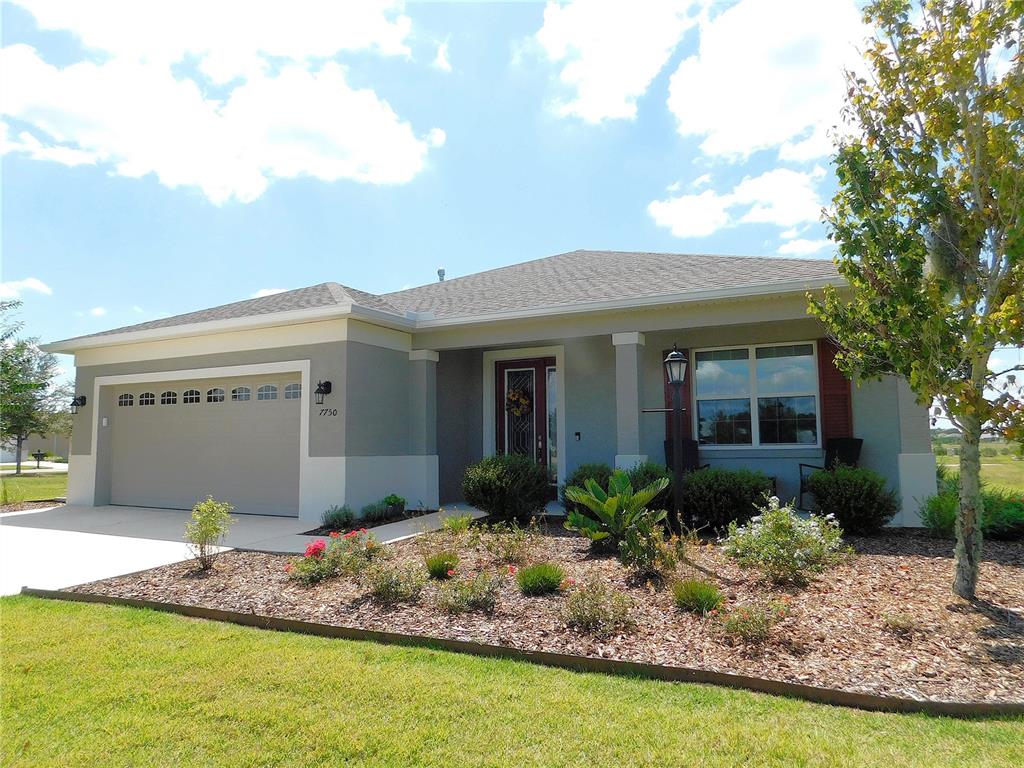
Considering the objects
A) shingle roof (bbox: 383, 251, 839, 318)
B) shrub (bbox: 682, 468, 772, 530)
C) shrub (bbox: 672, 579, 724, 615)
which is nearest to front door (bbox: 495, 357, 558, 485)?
shingle roof (bbox: 383, 251, 839, 318)

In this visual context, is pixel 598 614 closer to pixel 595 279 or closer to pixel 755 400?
pixel 755 400

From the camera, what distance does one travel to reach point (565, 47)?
8758 millimetres

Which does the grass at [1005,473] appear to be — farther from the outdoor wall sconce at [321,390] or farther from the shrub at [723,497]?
the outdoor wall sconce at [321,390]

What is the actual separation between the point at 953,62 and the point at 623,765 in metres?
5.42

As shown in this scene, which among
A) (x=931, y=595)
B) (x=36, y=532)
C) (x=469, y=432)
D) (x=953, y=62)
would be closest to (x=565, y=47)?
(x=953, y=62)

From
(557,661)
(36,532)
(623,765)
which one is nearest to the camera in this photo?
(623,765)

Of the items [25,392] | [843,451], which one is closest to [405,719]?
[843,451]

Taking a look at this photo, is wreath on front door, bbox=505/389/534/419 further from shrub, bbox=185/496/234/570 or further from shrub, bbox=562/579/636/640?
shrub, bbox=562/579/636/640

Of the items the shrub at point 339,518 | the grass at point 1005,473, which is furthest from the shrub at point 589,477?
the grass at point 1005,473

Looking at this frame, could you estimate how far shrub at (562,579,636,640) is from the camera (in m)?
4.28

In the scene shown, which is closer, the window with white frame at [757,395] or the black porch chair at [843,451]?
the black porch chair at [843,451]

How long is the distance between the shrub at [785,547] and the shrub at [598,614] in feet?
5.04

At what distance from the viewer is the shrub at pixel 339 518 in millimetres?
9281

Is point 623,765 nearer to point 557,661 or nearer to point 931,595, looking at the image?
point 557,661
